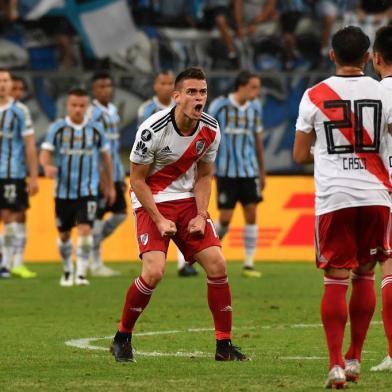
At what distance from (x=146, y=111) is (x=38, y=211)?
123 inches

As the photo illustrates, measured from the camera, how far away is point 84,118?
1520 centimetres

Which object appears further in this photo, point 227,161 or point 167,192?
point 227,161

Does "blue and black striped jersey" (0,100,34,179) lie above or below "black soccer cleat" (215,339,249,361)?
above

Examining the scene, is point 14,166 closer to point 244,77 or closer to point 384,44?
point 244,77

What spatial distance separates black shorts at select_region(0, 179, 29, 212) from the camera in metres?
16.0

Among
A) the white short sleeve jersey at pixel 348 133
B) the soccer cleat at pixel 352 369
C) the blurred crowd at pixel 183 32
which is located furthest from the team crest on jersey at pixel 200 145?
the blurred crowd at pixel 183 32

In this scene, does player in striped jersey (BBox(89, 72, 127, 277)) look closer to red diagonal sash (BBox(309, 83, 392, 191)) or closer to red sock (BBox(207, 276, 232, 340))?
red sock (BBox(207, 276, 232, 340))

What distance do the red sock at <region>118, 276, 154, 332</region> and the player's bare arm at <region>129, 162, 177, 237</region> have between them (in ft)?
1.33

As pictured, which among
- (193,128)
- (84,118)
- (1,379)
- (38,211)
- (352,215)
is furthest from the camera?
(38,211)

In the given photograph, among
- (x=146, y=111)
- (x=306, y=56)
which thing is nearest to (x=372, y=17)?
(x=306, y=56)

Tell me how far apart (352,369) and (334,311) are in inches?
18.4

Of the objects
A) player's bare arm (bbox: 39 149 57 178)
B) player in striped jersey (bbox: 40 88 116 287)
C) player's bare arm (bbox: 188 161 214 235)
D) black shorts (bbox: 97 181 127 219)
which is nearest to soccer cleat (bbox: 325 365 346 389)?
player's bare arm (bbox: 188 161 214 235)

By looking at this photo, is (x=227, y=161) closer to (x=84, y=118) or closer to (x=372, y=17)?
(x=84, y=118)

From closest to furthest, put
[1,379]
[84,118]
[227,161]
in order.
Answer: [1,379] < [84,118] < [227,161]
